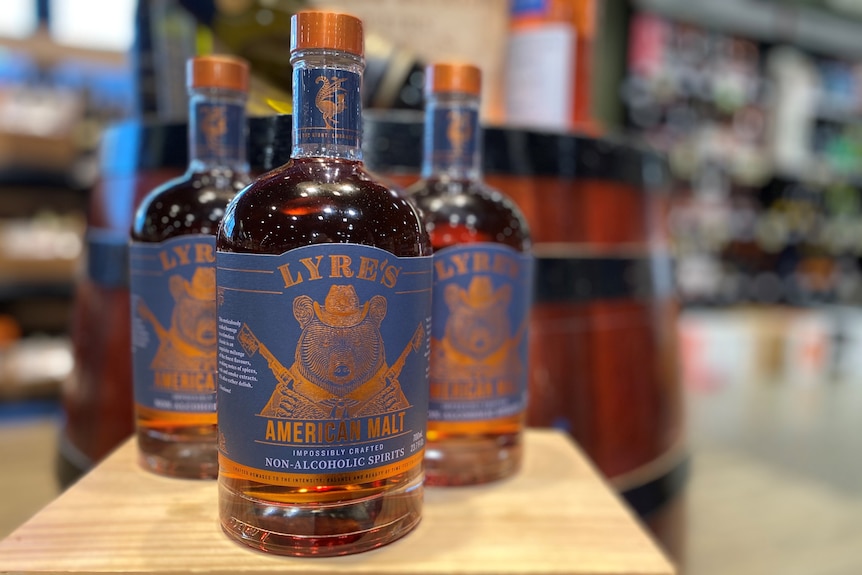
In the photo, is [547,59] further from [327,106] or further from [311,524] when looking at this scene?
[311,524]

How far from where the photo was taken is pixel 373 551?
47 cm

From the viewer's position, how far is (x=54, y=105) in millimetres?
2648

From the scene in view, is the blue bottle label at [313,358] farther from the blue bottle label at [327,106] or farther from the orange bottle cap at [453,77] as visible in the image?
the orange bottle cap at [453,77]

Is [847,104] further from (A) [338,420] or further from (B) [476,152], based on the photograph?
(A) [338,420]

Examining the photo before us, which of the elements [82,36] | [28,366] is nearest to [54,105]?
[82,36]

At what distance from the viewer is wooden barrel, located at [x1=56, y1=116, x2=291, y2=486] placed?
80 centimetres

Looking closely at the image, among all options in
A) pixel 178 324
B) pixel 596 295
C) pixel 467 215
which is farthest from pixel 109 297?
pixel 596 295

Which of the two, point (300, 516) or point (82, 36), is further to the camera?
point (82, 36)

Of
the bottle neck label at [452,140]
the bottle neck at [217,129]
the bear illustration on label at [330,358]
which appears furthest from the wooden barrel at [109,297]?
the bear illustration on label at [330,358]

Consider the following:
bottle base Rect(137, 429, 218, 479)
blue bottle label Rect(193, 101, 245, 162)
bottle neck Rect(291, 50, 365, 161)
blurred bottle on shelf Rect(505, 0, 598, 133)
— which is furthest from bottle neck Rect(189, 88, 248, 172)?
blurred bottle on shelf Rect(505, 0, 598, 133)

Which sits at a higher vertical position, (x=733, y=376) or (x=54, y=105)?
(x=54, y=105)

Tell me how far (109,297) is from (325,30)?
579 millimetres

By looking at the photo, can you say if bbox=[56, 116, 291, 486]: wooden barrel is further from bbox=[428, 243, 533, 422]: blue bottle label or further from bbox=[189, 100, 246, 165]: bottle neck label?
bbox=[428, 243, 533, 422]: blue bottle label

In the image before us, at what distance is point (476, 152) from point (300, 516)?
353mm
